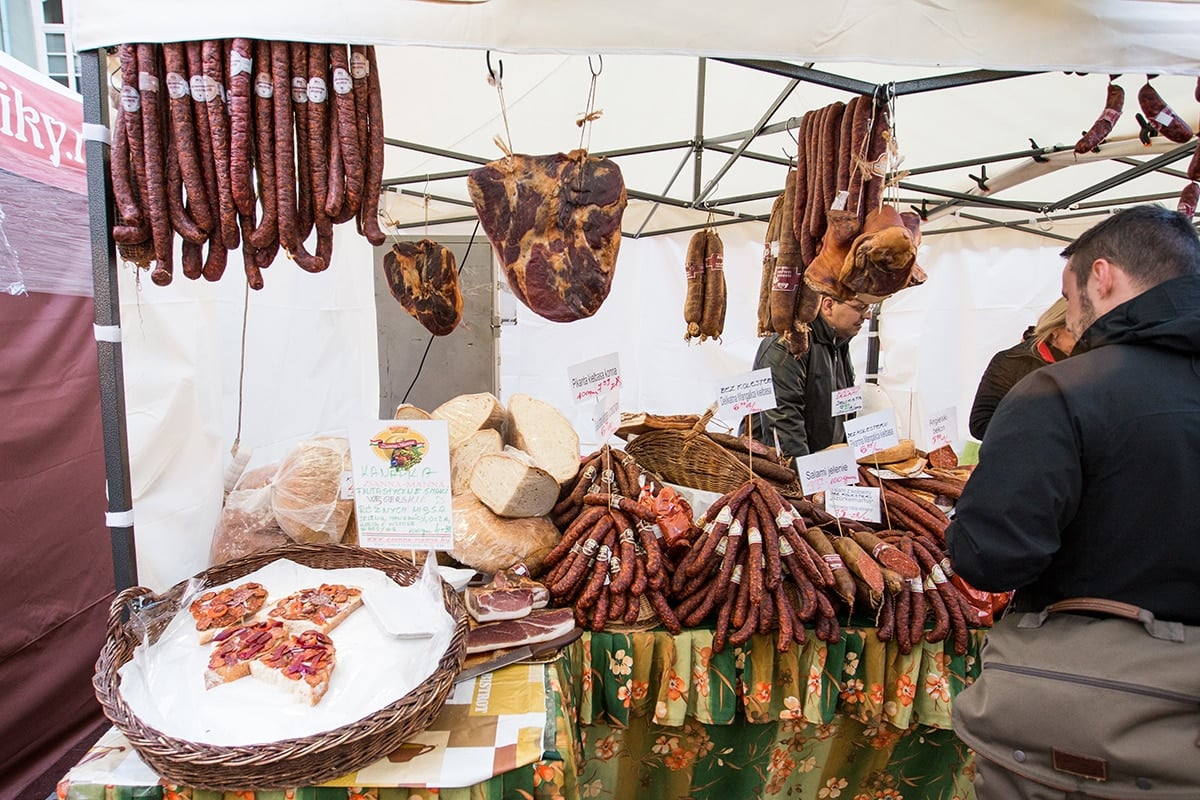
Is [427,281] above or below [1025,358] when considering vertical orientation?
above

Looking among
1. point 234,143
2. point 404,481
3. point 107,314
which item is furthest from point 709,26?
point 107,314

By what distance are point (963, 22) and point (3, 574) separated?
4586mm

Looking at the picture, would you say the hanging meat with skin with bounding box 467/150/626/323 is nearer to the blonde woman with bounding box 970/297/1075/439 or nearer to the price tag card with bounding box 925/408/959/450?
the price tag card with bounding box 925/408/959/450

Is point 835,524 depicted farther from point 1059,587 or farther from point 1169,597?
point 1169,597

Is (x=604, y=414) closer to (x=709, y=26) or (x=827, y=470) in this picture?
(x=827, y=470)

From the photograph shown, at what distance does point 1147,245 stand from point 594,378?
181 centimetres

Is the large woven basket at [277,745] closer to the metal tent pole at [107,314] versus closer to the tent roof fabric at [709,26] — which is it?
the metal tent pole at [107,314]

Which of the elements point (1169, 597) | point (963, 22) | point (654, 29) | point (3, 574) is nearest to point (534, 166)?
point (654, 29)

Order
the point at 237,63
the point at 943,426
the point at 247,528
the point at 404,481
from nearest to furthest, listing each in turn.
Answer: the point at 237,63 < the point at 404,481 < the point at 247,528 < the point at 943,426

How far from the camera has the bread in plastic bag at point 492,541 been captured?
7.82ft

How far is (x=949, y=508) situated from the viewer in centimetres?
295

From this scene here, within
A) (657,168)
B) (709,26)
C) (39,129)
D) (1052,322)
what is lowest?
(1052,322)

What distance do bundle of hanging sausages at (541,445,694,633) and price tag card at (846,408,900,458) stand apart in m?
0.77

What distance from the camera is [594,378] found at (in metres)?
2.70
